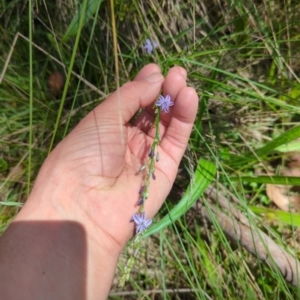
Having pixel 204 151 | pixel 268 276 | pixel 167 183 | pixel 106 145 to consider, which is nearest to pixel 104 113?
pixel 106 145

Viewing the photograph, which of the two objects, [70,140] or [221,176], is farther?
[221,176]

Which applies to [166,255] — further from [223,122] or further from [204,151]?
[223,122]

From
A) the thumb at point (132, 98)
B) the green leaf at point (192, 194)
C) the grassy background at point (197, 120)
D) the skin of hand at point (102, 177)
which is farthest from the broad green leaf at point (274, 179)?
the thumb at point (132, 98)

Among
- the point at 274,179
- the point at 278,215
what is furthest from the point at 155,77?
the point at 278,215

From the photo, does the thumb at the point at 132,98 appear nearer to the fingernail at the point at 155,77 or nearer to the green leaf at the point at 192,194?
the fingernail at the point at 155,77

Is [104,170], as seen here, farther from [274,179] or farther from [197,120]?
[274,179]

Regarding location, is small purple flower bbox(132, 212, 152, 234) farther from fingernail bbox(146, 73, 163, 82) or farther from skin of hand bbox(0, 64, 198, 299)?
fingernail bbox(146, 73, 163, 82)
